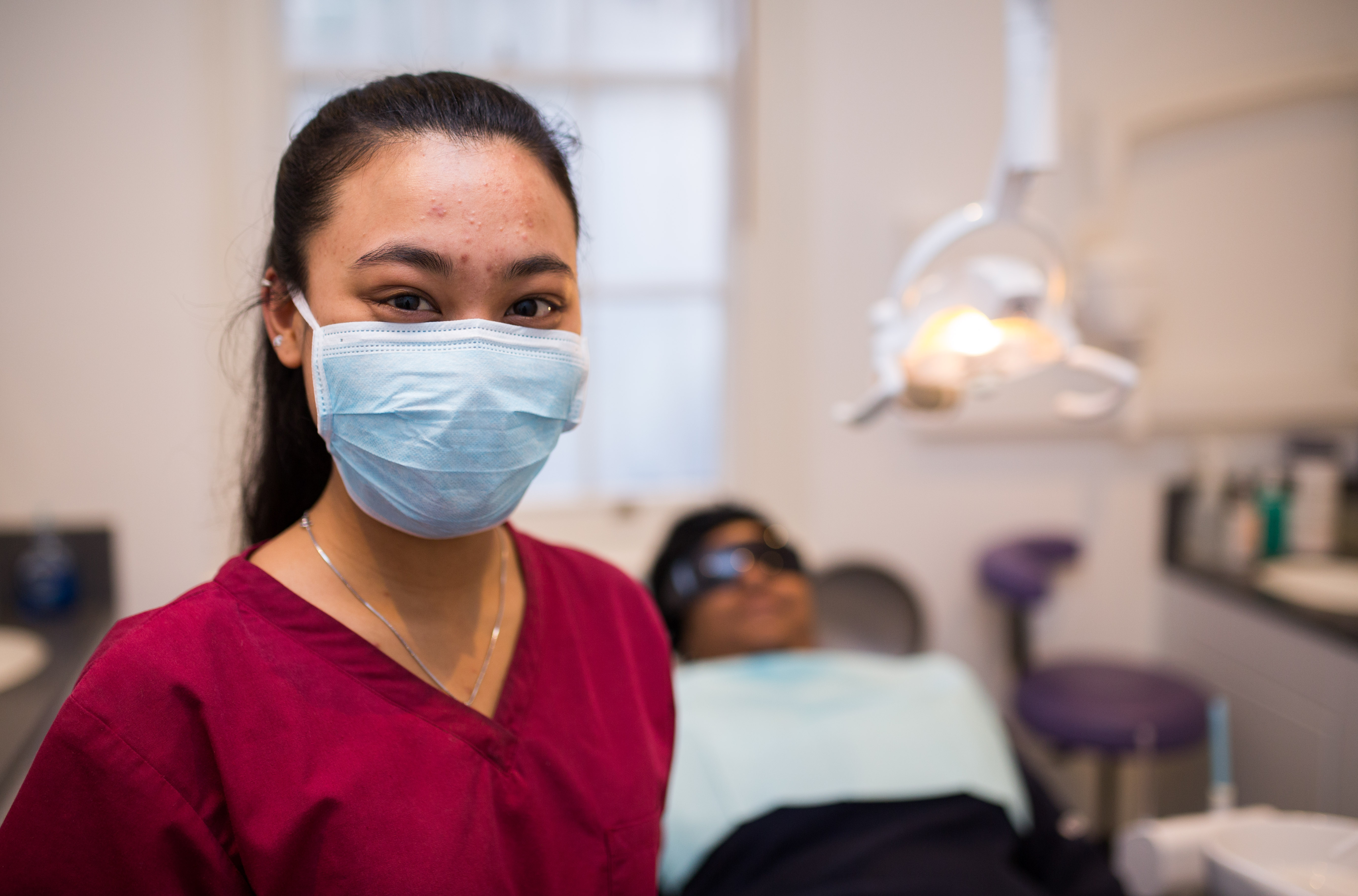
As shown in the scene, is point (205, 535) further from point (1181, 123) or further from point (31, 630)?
point (1181, 123)

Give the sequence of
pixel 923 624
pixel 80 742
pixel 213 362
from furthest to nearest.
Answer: pixel 923 624 < pixel 213 362 < pixel 80 742

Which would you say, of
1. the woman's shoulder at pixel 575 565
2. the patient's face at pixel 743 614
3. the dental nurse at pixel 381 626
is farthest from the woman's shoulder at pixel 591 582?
the patient's face at pixel 743 614

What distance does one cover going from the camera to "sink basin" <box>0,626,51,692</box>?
1.62 m

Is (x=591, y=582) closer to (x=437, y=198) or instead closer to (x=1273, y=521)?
(x=437, y=198)

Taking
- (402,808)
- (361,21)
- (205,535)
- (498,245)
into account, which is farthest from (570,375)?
(361,21)

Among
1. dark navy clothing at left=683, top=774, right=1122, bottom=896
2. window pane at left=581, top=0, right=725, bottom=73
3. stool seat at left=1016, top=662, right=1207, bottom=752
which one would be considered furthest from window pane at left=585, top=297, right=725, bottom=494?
dark navy clothing at left=683, top=774, right=1122, bottom=896

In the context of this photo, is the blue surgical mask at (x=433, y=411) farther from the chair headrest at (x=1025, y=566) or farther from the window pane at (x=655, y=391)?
the chair headrest at (x=1025, y=566)

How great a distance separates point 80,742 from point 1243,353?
9.41ft

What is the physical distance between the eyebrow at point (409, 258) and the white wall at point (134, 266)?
53.1 inches

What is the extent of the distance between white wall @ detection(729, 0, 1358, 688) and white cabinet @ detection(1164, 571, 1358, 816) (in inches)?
9.7

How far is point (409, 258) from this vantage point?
75 centimetres

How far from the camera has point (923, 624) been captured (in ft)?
8.04

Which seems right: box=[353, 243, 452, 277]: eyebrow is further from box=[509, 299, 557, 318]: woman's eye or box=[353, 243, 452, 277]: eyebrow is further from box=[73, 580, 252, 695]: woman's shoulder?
box=[73, 580, 252, 695]: woman's shoulder

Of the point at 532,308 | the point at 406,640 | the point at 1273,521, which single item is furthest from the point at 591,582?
the point at 1273,521
